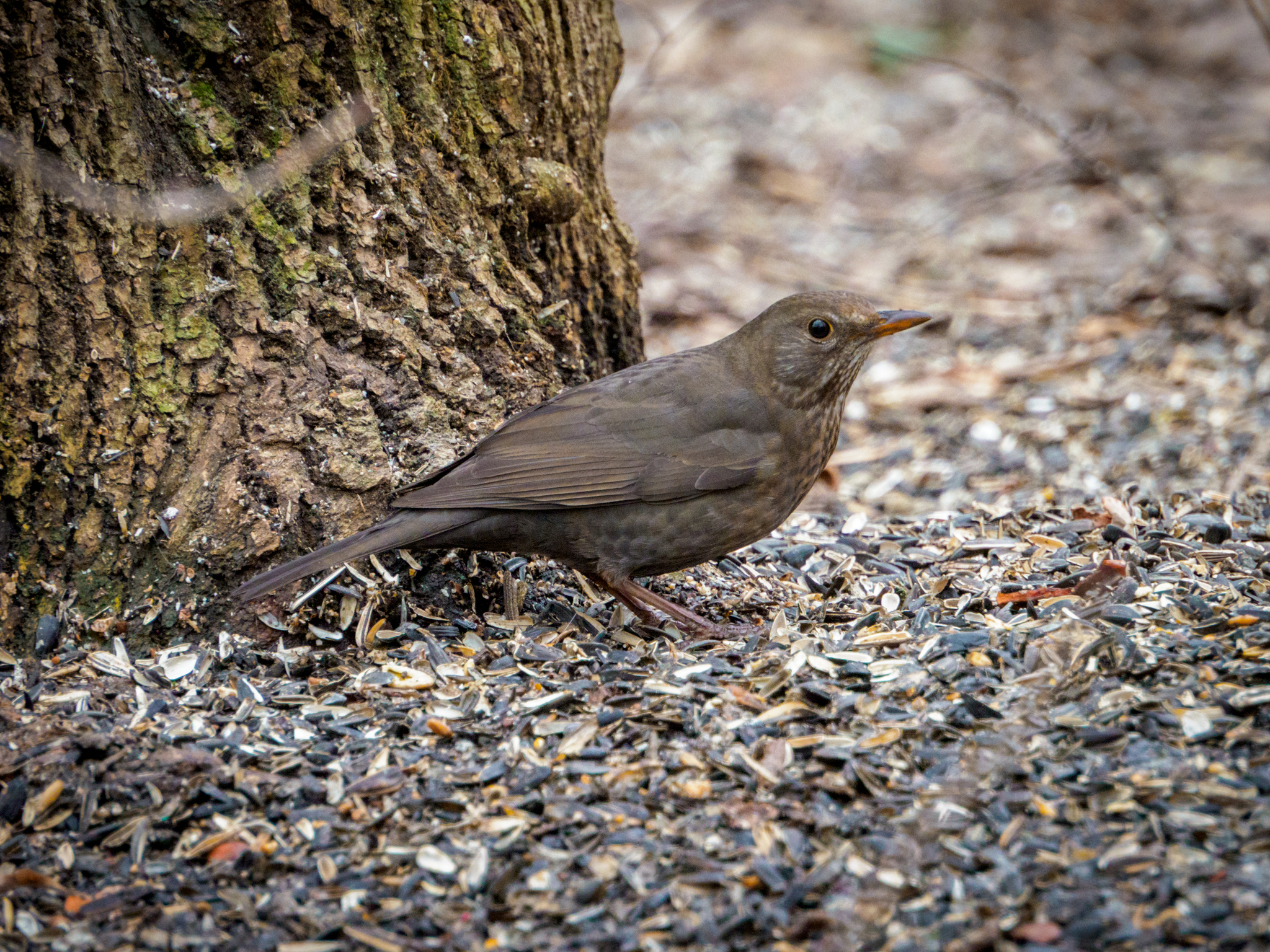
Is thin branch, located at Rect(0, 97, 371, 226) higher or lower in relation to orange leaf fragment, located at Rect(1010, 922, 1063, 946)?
higher

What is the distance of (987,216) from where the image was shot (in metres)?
8.58

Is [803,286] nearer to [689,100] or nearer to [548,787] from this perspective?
[689,100]

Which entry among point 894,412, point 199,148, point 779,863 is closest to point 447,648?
point 779,863

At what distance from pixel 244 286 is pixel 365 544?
2.71 feet

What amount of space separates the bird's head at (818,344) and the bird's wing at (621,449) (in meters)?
0.14

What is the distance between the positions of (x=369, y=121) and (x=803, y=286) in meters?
4.54

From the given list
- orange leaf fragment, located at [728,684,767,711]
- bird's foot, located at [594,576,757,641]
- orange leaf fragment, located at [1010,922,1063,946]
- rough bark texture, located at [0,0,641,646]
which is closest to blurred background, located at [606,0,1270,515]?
bird's foot, located at [594,576,757,641]

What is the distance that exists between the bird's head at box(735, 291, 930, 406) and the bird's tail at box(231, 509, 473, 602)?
3.86 ft

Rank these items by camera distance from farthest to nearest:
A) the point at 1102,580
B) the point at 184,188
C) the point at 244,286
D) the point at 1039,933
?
the point at 1102,580 < the point at 244,286 < the point at 184,188 < the point at 1039,933

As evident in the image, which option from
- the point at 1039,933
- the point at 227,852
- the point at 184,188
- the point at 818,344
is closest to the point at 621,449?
the point at 818,344

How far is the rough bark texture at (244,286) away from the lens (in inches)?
125

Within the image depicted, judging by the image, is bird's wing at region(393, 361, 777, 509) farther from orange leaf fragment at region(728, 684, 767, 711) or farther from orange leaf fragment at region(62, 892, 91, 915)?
orange leaf fragment at region(62, 892, 91, 915)

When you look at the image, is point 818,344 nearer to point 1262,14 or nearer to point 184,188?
point 184,188

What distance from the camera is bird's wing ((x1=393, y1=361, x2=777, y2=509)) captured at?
11.8 feet
